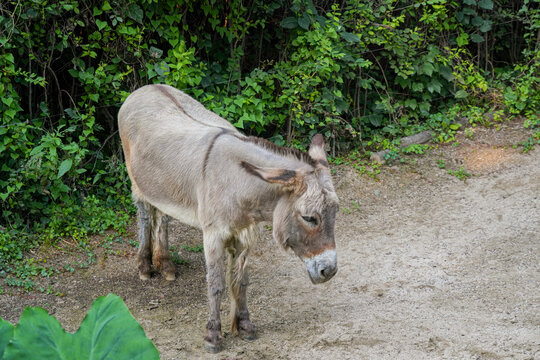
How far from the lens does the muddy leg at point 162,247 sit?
5164 millimetres

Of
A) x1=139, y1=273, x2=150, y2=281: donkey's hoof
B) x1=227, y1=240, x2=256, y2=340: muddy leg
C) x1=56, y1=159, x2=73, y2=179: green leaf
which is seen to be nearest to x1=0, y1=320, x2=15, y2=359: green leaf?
x1=227, y1=240, x2=256, y2=340: muddy leg

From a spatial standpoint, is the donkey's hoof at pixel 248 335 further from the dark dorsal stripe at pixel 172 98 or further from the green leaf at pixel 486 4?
the green leaf at pixel 486 4

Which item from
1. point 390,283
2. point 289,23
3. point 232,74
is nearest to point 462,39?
point 289,23

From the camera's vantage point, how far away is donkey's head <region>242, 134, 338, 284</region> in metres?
3.69

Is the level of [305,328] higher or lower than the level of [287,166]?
lower

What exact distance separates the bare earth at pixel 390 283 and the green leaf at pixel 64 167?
2.36ft

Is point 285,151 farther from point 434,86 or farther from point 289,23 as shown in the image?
point 434,86

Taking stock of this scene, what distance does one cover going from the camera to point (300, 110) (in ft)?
22.2

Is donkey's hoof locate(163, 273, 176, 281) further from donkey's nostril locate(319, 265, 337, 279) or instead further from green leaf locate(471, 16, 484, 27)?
green leaf locate(471, 16, 484, 27)

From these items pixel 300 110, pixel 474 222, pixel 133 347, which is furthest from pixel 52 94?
pixel 133 347

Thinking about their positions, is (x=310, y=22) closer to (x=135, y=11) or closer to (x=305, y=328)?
(x=135, y=11)

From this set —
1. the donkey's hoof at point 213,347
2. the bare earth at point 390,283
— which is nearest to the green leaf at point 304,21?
the bare earth at point 390,283

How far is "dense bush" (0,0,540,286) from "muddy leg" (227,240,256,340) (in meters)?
2.04

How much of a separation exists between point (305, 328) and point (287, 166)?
49.6 inches
